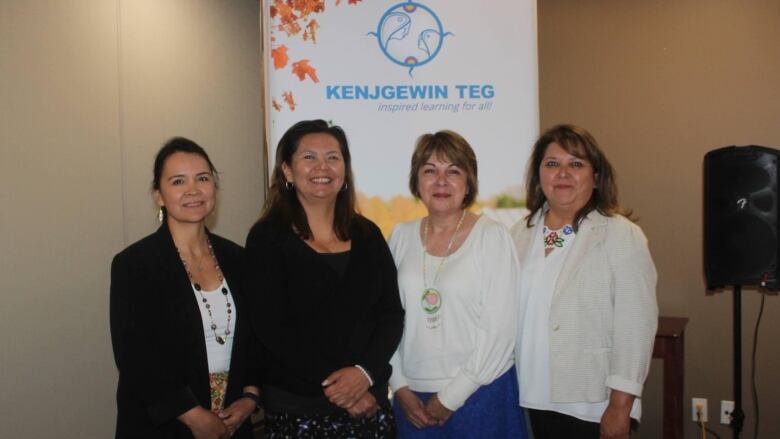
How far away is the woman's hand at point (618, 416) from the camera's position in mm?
2137

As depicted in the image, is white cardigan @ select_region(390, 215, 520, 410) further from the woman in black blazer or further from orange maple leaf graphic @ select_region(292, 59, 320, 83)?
orange maple leaf graphic @ select_region(292, 59, 320, 83)

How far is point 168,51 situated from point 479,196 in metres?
1.78

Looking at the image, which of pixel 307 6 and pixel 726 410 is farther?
pixel 726 410

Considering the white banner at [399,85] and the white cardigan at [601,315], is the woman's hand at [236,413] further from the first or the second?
the white banner at [399,85]

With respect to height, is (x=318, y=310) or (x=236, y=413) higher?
(x=318, y=310)

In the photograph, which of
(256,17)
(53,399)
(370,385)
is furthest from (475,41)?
(53,399)

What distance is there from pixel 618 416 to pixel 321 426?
885 mm

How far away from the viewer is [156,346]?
6.81ft

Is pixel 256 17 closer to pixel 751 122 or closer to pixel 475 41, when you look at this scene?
pixel 475 41

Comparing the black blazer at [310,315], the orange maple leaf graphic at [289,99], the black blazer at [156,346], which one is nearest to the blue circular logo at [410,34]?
the orange maple leaf graphic at [289,99]

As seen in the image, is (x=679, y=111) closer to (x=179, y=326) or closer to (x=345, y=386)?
(x=345, y=386)

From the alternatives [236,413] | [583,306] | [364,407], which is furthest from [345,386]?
[583,306]

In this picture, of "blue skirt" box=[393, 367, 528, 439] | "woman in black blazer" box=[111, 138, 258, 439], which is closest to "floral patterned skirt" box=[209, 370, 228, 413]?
"woman in black blazer" box=[111, 138, 258, 439]

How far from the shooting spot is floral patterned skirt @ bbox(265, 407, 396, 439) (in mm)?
2109
